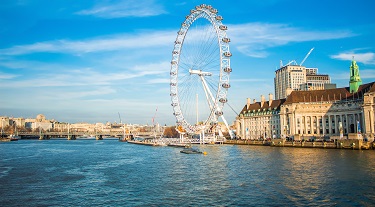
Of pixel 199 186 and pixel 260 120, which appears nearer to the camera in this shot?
pixel 199 186

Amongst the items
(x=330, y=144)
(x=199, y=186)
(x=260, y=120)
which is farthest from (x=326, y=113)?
(x=199, y=186)

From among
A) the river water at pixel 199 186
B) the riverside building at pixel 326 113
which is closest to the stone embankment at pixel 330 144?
the riverside building at pixel 326 113

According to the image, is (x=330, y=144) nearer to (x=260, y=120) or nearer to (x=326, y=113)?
(x=326, y=113)

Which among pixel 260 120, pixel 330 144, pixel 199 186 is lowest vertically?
pixel 199 186

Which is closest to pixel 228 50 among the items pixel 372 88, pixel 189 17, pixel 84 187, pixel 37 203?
pixel 189 17

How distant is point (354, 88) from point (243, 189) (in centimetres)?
7186

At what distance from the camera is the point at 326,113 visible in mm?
90688

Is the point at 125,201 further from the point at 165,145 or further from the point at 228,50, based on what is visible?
the point at 165,145

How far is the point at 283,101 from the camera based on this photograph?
351 feet

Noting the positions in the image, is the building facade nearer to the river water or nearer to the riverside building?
the riverside building

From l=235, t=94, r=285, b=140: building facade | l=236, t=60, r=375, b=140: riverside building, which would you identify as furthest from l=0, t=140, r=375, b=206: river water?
l=235, t=94, r=285, b=140: building facade

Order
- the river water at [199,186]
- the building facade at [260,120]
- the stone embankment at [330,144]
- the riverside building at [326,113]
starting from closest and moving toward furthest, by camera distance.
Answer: the river water at [199,186] → the stone embankment at [330,144] → the riverside building at [326,113] → the building facade at [260,120]

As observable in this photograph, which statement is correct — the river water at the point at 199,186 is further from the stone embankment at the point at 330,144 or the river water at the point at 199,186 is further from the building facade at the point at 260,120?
the building facade at the point at 260,120

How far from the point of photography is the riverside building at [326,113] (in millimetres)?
77938
